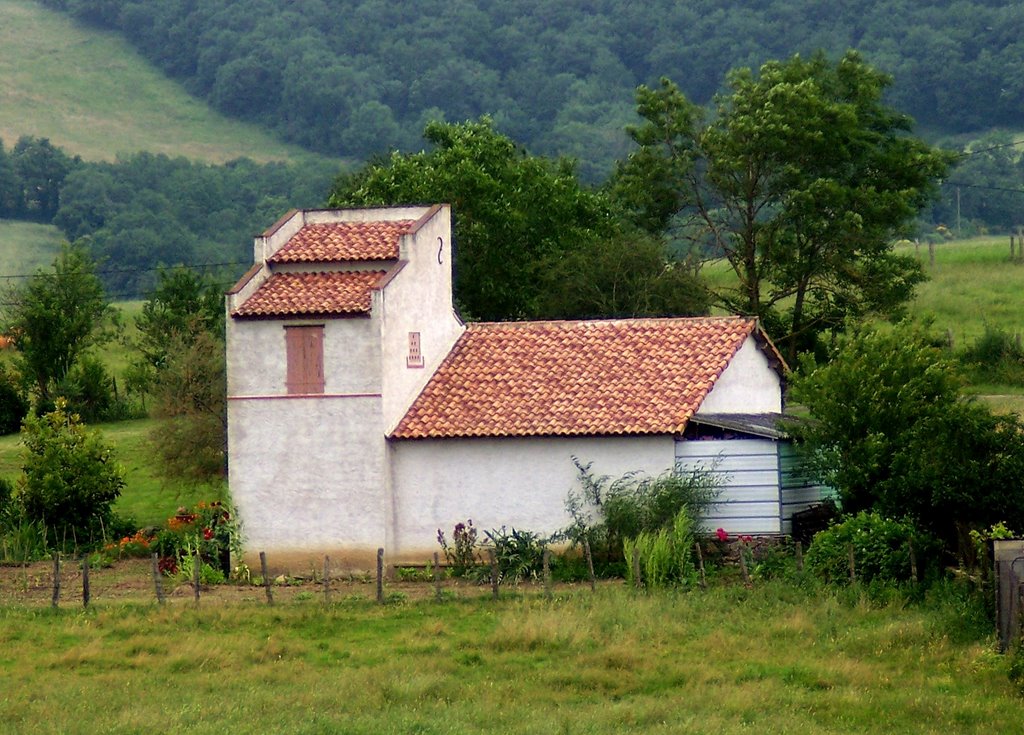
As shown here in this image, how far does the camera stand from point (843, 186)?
56.0 m

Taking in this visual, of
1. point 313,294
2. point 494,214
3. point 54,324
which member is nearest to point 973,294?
point 494,214

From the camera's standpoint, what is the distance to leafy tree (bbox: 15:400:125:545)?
41719 millimetres

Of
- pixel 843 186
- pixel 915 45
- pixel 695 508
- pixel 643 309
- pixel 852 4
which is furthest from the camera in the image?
pixel 852 4

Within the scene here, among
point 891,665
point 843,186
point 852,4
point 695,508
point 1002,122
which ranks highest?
point 852,4

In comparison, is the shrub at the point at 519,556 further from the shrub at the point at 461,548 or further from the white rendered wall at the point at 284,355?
the white rendered wall at the point at 284,355

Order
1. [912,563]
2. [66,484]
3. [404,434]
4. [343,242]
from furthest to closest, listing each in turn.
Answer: [66,484] → [343,242] → [404,434] → [912,563]

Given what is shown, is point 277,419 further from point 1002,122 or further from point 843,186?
point 1002,122

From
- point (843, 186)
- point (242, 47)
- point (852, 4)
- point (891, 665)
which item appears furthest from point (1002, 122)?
point (891, 665)

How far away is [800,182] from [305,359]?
2438 cm

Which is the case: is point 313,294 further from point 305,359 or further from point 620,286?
point 620,286

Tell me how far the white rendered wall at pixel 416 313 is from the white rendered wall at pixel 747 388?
624cm

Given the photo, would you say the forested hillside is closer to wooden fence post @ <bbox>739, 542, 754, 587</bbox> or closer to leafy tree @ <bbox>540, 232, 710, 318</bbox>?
leafy tree @ <bbox>540, 232, 710, 318</bbox>

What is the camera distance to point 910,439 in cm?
3266

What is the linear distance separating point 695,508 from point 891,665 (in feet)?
31.0
